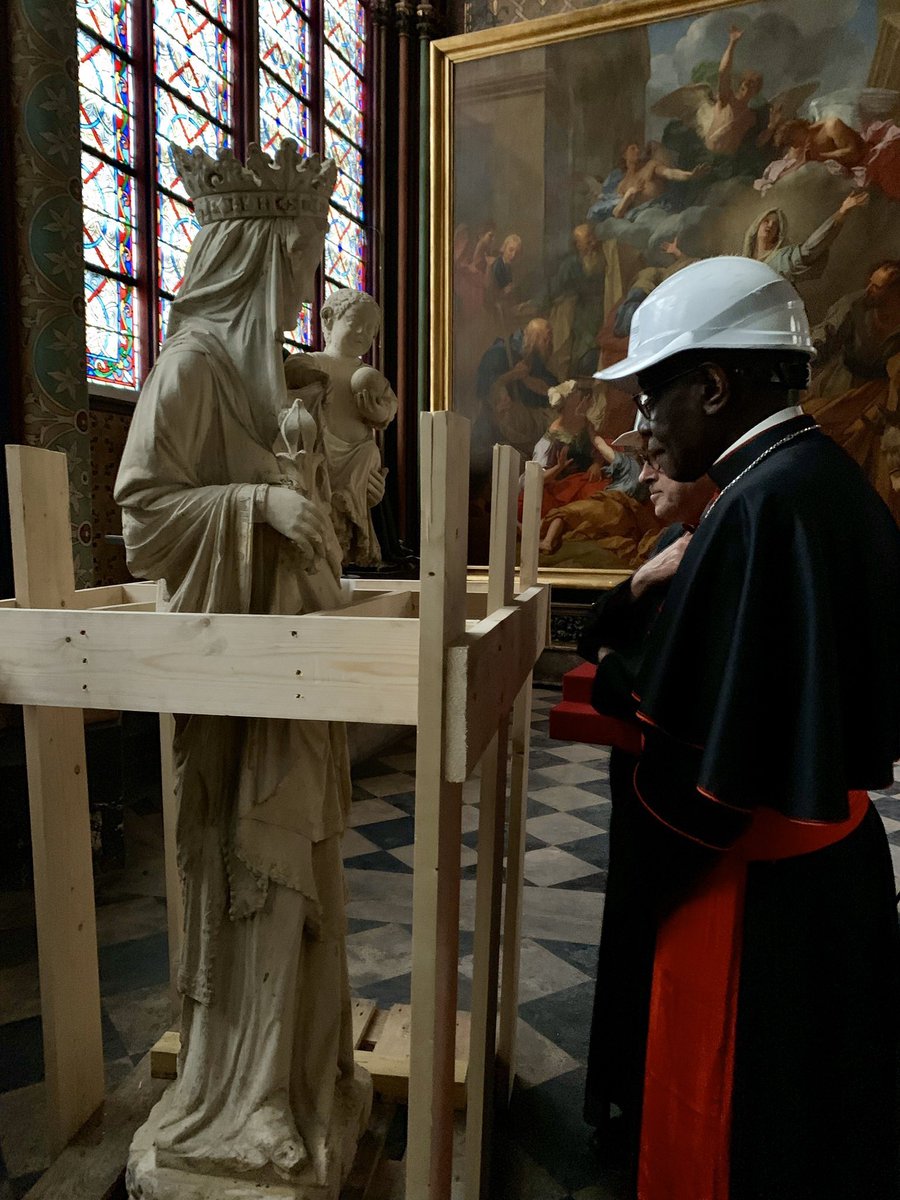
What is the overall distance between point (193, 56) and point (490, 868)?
250 inches

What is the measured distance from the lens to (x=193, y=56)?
5.93m

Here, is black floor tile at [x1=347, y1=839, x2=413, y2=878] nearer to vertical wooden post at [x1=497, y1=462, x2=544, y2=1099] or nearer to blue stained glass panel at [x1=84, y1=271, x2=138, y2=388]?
vertical wooden post at [x1=497, y1=462, x2=544, y2=1099]

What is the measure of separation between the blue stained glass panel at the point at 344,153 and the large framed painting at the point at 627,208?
0.80 metres

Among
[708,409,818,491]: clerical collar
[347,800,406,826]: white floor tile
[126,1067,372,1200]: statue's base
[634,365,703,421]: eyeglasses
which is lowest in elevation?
[347,800,406,826]: white floor tile

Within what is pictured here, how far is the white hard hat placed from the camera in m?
1.33

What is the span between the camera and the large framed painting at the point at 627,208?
7281 mm

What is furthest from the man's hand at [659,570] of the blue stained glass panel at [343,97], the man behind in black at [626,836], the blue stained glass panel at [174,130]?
the blue stained glass panel at [343,97]

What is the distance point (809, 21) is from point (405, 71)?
385 centimetres

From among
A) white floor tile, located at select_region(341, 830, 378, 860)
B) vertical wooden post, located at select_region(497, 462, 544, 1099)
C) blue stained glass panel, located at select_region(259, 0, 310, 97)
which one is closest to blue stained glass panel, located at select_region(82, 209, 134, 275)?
blue stained glass panel, located at select_region(259, 0, 310, 97)

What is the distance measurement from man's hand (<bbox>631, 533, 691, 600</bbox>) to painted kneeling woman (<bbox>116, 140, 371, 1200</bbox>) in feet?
2.19

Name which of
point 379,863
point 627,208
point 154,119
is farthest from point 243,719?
point 627,208

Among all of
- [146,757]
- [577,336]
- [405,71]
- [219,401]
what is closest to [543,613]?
[219,401]

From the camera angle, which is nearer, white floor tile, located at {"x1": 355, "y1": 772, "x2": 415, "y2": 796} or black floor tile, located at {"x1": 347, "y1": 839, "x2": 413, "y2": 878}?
black floor tile, located at {"x1": 347, "y1": 839, "x2": 413, "y2": 878}

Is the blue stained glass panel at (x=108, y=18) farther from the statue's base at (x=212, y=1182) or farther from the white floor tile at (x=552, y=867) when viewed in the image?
the statue's base at (x=212, y=1182)
